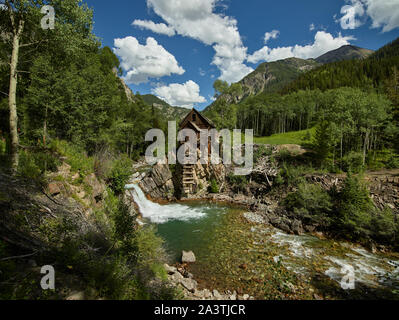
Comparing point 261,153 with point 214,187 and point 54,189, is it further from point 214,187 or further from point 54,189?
point 54,189

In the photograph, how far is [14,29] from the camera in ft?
20.5

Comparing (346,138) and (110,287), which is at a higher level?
(346,138)

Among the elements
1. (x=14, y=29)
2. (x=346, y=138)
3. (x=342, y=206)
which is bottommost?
(x=342, y=206)

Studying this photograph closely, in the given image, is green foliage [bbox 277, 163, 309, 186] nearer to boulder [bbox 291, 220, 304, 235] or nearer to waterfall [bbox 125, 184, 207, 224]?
boulder [bbox 291, 220, 304, 235]

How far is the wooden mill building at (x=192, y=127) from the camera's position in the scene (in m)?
20.5

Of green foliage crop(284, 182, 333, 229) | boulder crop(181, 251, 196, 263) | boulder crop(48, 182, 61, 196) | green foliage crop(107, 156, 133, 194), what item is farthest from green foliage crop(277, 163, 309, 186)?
boulder crop(48, 182, 61, 196)

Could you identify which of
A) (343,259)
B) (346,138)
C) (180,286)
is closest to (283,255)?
(343,259)

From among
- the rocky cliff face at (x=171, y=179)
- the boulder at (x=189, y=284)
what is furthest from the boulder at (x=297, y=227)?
the rocky cliff face at (x=171, y=179)

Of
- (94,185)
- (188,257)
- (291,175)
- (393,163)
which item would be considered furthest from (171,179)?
(393,163)

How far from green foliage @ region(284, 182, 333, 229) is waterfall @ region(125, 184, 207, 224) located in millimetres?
8456

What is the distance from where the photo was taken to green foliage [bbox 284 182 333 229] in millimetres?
12672
